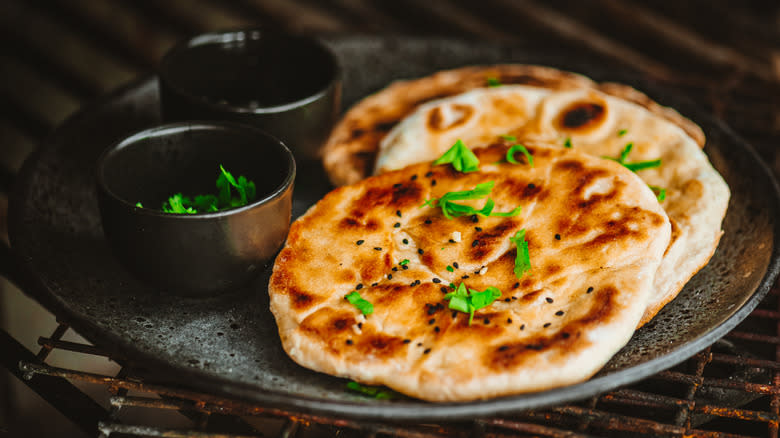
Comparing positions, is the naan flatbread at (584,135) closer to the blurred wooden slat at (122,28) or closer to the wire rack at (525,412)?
the wire rack at (525,412)

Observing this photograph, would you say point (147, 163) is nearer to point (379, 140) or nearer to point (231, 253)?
point (231, 253)

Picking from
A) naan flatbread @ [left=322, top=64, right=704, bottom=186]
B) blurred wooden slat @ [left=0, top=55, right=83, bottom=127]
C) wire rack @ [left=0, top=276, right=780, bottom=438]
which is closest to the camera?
wire rack @ [left=0, top=276, right=780, bottom=438]

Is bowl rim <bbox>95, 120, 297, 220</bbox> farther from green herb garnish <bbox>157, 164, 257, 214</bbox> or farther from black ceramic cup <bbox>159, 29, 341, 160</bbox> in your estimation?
black ceramic cup <bbox>159, 29, 341, 160</bbox>

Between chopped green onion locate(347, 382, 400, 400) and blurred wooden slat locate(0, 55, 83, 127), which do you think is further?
blurred wooden slat locate(0, 55, 83, 127)

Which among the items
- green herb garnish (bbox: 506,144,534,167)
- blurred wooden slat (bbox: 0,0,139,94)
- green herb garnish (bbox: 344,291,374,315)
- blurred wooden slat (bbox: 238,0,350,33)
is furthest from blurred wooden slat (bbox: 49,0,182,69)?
green herb garnish (bbox: 344,291,374,315)

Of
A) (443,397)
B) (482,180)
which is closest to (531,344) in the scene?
(443,397)
